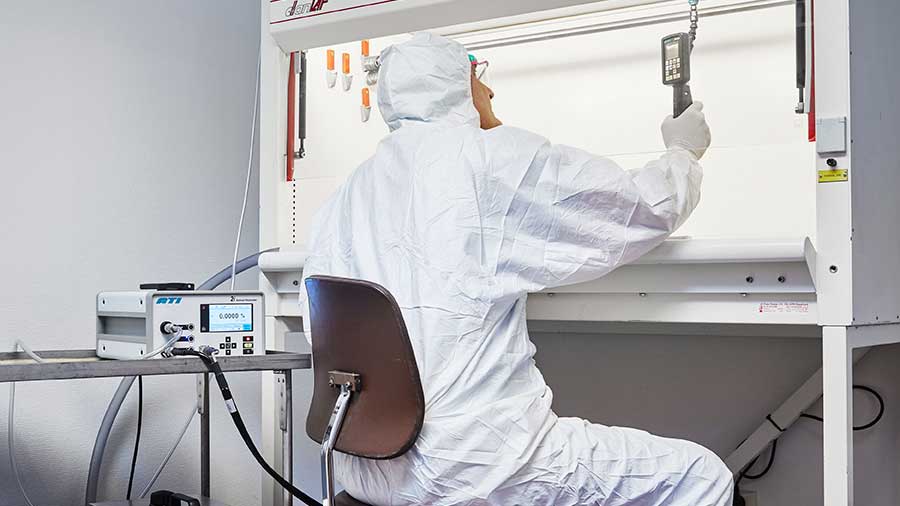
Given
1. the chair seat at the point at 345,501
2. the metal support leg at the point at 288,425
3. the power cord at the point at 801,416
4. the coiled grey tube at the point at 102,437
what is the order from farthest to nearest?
the power cord at the point at 801,416 < the coiled grey tube at the point at 102,437 < the metal support leg at the point at 288,425 < the chair seat at the point at 345,501

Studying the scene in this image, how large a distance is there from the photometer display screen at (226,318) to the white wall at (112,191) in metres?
0.65

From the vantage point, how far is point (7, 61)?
196 centimetres

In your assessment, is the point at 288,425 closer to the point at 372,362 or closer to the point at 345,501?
the point at 345,501

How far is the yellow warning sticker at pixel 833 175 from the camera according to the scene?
145cm

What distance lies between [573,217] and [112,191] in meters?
1.27

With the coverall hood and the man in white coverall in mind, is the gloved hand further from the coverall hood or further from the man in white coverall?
the coverall hood

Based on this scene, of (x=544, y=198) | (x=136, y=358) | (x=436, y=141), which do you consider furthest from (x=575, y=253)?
(x=136, y=358)

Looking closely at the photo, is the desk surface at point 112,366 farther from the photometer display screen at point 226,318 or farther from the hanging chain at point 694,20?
the hanging chain at point 694,20

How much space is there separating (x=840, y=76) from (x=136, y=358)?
4.14 ft

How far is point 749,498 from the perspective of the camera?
7.38 ft

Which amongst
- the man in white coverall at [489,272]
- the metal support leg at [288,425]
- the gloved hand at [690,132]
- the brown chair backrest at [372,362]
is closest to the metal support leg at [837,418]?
the man in white coverall at [489,272]

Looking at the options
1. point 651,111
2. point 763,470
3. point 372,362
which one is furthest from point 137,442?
point 763,470

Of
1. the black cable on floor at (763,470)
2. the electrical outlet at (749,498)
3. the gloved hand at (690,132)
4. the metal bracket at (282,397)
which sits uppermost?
the gloved hand at (690,132)

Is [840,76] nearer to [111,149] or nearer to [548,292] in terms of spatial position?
[548,292]
